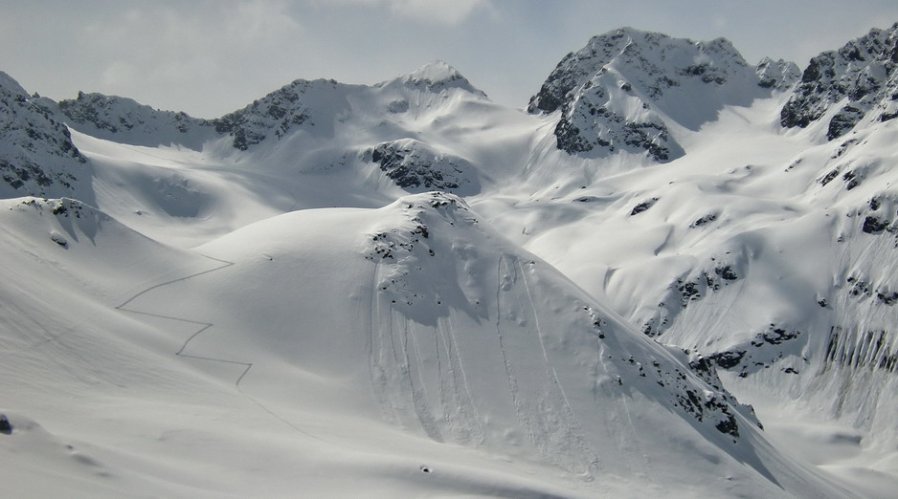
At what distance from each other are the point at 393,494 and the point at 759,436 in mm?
50192

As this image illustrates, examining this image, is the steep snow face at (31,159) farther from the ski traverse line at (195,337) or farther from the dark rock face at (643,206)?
the dark rock face at (643,206)

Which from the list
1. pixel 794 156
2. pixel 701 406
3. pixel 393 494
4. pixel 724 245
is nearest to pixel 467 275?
pixel 701 406

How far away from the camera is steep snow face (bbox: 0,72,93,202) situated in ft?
582

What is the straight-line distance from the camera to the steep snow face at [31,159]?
177 meters

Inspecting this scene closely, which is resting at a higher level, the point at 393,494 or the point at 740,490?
the point at 740,490

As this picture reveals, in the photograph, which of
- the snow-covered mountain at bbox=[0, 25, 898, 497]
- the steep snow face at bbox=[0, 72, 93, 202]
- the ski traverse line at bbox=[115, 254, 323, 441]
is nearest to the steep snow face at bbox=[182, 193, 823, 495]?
the snow-covered mountain at bbox=[0, 25, 898, 497]

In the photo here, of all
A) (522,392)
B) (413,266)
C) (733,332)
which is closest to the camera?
(522,392)

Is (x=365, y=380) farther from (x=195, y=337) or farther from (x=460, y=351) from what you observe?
(x=195, y=337)

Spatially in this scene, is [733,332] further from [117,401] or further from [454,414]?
[117,401]

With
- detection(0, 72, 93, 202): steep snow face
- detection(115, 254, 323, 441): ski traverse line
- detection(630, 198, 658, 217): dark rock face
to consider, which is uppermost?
detection(630, 198, 658, 217): dark rock face

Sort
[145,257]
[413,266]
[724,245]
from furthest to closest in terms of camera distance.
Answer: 1. [724,245]
2. [413,266]
3. [145,257]

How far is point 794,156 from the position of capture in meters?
192

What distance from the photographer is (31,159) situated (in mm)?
186375

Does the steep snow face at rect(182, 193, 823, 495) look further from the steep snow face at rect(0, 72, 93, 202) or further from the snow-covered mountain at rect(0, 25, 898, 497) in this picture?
the steep snow face at rect(0, 72, 93, 202)
